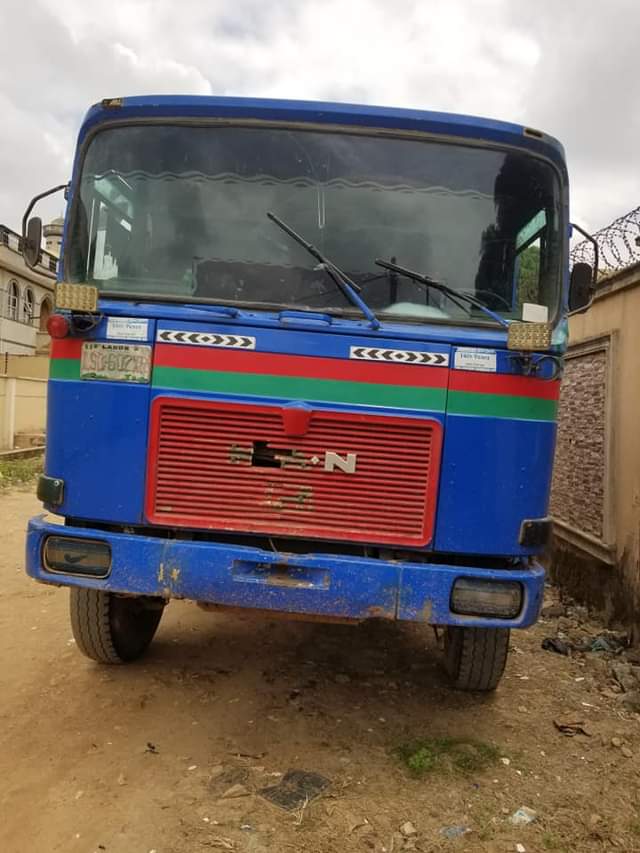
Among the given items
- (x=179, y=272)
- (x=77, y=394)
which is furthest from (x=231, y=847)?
(x=179, y=272)

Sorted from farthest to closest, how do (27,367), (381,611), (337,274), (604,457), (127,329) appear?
(27,367) → (604,457) → (337,274) → (127,329) → (381,611)

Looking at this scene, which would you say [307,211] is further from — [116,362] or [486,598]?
[486,598]

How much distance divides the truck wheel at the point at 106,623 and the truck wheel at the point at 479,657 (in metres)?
1.59

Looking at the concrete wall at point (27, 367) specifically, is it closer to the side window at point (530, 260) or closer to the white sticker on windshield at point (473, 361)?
the side window at point (530, 260)

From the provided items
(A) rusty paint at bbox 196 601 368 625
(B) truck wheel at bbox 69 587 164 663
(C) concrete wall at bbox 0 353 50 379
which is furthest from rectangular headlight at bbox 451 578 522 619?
(C) concrete wall at bbox 0 353 50 379

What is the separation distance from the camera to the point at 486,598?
3.03m

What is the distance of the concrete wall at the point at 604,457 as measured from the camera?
4980mm

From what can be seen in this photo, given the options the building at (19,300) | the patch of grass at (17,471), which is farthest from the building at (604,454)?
the building at (19,300)

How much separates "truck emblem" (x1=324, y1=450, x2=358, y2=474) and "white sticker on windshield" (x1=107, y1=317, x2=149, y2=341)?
949 mm

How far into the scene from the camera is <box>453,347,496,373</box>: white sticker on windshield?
3.02 m

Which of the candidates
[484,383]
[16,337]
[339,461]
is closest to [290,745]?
[339,461]

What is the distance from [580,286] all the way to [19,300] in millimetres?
30793

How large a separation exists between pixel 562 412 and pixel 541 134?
3.85 metres

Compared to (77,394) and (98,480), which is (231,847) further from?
(77,394)
